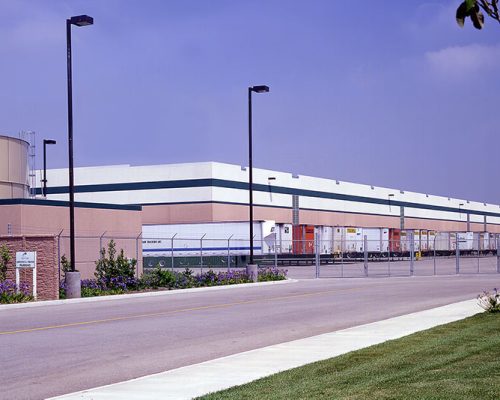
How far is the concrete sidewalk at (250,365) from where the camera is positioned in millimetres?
9719

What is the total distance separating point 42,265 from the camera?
88.6ft

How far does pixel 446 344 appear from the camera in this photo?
41.2 ft

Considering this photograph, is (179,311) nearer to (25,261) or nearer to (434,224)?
(25,261)

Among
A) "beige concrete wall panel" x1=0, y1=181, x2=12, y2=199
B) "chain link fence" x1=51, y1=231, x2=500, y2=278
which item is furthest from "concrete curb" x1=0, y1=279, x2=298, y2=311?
"beige concrete wall panel" x1=0, y1=181, x2=12, y2=199

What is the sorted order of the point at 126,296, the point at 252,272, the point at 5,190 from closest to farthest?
the point at 126,296 → the point at 252,272 → the point at 5,190

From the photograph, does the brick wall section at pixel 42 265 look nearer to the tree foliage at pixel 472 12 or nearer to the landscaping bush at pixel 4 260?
the landscaping bush at pixel 4 260

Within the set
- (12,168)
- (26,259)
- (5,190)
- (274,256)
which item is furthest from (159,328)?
(274,256)

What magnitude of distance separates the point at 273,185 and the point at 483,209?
2842 inches

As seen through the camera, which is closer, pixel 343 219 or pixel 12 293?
pixel 12 293

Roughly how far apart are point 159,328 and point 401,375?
9.12 metres

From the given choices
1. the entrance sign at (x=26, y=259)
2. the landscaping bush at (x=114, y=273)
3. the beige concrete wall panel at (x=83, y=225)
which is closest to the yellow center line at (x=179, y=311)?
the entrance sign at (x=26, y=259)

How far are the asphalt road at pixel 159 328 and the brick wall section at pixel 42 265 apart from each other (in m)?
1.69

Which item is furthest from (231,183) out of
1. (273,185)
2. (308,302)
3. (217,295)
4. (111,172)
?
(308,302)

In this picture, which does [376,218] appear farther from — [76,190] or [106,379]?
[106,379]
